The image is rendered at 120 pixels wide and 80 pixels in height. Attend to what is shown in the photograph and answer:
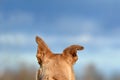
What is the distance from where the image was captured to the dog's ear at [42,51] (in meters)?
11.9

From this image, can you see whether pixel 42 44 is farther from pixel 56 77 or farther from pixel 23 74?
pixel 23 74

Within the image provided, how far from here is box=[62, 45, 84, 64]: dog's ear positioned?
11899mm

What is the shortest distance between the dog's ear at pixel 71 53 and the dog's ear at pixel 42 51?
0.38 meters

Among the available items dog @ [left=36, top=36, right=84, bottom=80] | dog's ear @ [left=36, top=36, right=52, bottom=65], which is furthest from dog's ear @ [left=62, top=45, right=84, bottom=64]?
dog's ear @ [left=36, top=36, right=52, bottom=65]

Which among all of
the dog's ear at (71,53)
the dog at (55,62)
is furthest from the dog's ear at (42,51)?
the dog's ear at (71,53)

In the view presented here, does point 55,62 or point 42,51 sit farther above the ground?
point 42,51

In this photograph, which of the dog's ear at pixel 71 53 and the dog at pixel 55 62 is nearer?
the dog at pixel 55 62

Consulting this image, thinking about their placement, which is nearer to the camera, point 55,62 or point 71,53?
point 55,62

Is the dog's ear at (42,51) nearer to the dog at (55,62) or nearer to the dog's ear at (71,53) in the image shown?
the dog at (55,62)

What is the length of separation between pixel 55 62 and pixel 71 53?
72cm

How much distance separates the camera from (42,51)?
11969 mm

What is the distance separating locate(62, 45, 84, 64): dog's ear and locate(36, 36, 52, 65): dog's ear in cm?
38

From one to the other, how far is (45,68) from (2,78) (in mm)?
46204

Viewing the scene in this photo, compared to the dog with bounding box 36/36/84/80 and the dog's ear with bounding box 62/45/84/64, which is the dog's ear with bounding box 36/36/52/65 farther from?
the dog's ear with bounding box 62/45/84/64
